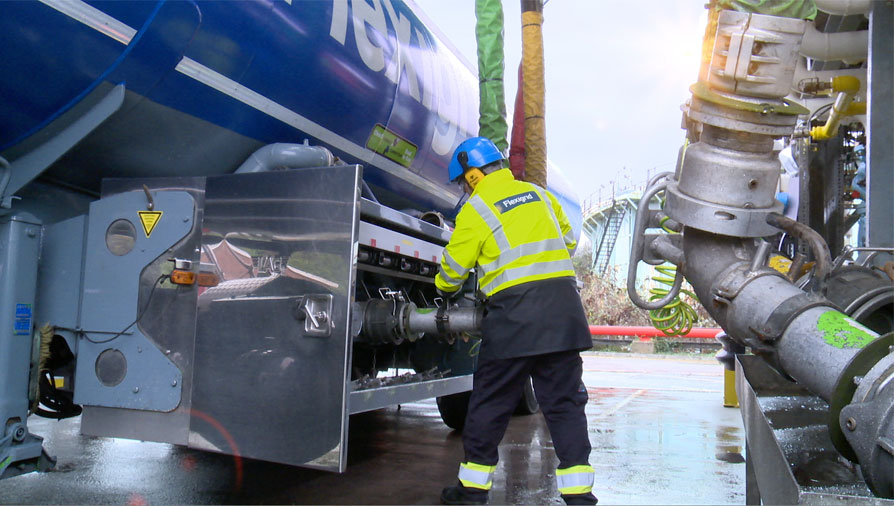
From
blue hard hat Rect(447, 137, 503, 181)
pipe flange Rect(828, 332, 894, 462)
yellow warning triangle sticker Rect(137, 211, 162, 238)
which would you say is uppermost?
blue hard hat Rect(447, 137, 503, 181)

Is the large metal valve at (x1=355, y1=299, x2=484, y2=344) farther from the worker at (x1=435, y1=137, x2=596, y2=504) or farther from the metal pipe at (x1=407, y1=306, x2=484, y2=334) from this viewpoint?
the worker at (x1=435, y1=137, x2=596, y2=504)

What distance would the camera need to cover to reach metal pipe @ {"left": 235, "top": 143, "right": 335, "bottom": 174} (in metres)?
3.19

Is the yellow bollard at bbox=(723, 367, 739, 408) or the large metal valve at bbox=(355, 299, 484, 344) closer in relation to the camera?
the large metal valve at bbox=(355, 299, 484, 344)

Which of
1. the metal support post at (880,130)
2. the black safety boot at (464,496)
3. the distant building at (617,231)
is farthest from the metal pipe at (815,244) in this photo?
the distant building at (617,231)

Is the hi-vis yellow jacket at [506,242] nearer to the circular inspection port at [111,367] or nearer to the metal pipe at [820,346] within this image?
the metal pipe at [820,346]

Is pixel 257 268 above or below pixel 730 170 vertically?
below

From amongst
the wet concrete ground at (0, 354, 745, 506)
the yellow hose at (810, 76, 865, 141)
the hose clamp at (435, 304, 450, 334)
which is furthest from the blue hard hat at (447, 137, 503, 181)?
the yellow hose at (810, 76, 865, 141)

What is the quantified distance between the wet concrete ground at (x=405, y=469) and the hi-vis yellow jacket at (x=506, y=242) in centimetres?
117

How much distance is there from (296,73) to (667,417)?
486 cm

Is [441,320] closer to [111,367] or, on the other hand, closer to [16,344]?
[111,367]

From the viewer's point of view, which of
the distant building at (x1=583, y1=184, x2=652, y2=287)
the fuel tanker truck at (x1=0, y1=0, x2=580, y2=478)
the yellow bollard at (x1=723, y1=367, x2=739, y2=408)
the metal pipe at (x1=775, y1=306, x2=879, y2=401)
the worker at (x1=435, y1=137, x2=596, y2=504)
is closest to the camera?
the metal pipe at (x1=775, y1=306, x2=879, y2=401)

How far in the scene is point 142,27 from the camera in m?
2.54

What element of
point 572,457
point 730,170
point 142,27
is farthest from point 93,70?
point 572,457

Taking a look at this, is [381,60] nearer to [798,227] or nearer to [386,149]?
[386,149]
